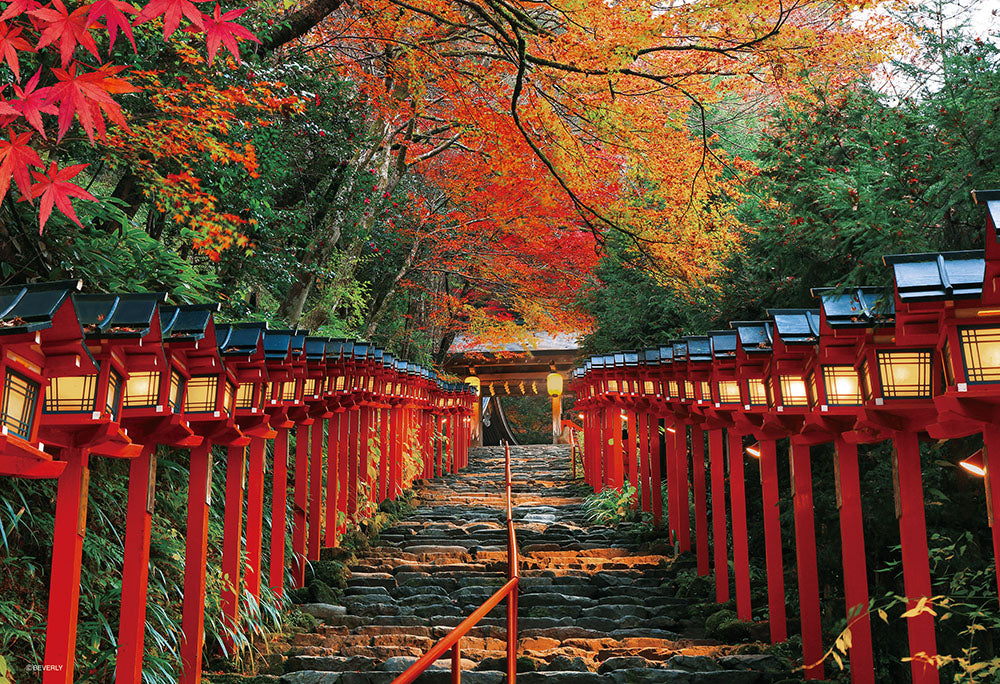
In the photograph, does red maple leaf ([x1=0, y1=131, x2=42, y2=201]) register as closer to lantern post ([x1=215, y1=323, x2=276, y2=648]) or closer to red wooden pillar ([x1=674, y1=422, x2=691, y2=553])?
lantern post ([x1=215, y1=323, x2=276, y2=648])

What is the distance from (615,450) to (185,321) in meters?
12.7

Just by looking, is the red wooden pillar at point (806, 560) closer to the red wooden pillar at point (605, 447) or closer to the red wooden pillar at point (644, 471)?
the red wooden pillar at point (644, 471)

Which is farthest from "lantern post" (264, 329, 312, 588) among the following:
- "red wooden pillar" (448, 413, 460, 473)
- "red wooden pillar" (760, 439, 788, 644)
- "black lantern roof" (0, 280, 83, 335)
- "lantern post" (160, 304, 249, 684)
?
"red wooden pillar" (448, 413, 460, 473)

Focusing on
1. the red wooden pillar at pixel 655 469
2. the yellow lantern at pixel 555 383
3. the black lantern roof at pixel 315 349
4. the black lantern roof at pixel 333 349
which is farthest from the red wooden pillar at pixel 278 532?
the yellow lantern at pixel 555 383

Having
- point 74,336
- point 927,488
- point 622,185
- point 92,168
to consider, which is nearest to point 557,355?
point 622,185

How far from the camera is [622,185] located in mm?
18688

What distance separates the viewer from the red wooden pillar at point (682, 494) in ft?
38.4

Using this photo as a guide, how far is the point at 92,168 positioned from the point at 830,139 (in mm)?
10441

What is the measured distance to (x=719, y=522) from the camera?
9.73m

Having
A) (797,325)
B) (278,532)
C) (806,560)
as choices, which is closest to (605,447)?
(278,532)

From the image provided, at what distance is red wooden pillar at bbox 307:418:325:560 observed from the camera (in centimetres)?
1064

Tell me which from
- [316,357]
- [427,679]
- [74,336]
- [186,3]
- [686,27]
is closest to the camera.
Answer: [186,3]

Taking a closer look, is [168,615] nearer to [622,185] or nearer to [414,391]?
[414,391]

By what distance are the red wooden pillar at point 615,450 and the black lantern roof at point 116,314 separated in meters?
12.7
